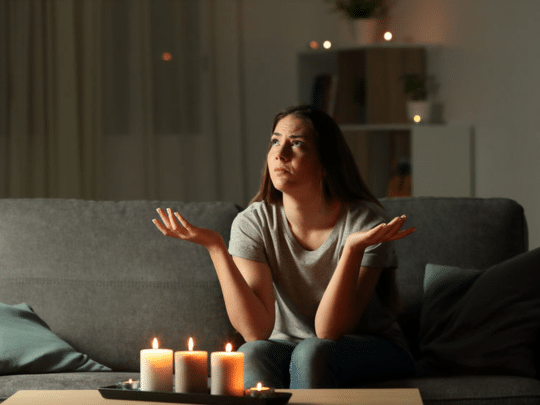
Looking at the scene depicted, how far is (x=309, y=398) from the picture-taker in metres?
1.28

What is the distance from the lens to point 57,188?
4.12 meters

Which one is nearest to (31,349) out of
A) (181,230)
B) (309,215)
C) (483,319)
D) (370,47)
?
(181,230)

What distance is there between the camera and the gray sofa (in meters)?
1.85

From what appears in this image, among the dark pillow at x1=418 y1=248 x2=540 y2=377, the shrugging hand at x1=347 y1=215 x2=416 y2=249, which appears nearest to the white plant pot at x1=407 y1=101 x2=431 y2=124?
the dark pillow at x1=418 y1=248 x2=540 y2=377

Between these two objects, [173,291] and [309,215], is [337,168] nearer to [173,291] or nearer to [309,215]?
[309,215]

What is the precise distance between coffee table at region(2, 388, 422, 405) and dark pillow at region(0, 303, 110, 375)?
52cm

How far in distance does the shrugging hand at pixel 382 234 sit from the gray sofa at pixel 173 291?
0.44m

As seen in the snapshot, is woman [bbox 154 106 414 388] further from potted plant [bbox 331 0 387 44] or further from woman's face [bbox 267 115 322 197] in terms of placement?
potted plant [bbox 331 0 387 44]

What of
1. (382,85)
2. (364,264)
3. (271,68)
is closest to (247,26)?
(271,68)

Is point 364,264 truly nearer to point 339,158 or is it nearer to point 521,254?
point 339,158

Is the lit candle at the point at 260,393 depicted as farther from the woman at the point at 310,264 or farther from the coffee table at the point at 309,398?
the woman at the point at 310,264

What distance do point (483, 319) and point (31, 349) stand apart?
1192mm

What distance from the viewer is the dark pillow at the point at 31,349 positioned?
6.07 ft

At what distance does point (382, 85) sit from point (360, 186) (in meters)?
2.19
